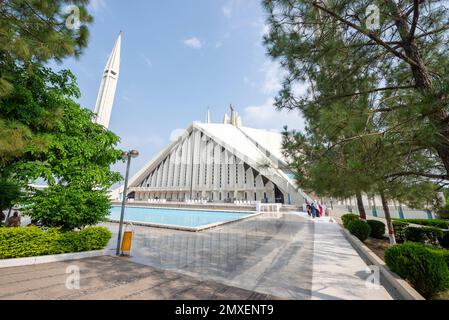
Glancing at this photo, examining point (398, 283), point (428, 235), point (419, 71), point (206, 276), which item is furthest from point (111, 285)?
point (428, 235)

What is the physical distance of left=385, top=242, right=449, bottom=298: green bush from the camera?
11.2ft

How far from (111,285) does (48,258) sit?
2.65 meters

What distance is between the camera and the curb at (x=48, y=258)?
443cm

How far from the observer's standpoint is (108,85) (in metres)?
39.2

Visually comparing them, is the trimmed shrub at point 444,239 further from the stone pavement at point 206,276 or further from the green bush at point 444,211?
the stone pavement at point 206,276

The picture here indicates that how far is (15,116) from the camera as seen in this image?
477 centimetres

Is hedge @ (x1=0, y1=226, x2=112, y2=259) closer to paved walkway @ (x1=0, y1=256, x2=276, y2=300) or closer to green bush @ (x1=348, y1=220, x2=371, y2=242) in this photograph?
paved walkway @ (x1=0, y1=256, x2=276, y2=300)

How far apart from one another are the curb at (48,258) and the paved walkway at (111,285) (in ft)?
0.69

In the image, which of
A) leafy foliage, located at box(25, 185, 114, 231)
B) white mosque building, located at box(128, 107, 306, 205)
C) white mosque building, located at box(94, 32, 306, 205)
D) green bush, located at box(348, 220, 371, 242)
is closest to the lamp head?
leafy foliage, located at box(25, 185, 114, 231)

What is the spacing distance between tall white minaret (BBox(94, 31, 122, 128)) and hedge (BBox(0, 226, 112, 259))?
3730cm

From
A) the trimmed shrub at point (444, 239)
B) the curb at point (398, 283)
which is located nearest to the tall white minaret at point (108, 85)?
the curb at point (398, 283)

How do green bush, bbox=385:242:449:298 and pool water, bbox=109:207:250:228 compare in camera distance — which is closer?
green bush, bbox=385:242:449:298

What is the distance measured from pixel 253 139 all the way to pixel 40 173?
4393cm
